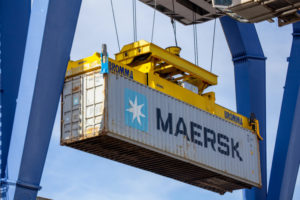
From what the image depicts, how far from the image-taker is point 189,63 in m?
26.5

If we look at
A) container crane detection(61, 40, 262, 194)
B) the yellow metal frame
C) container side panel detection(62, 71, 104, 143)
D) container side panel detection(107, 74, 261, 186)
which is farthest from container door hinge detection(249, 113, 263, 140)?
container side panel detection(62, 71, 104, 143)

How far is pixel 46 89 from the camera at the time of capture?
19.3 m


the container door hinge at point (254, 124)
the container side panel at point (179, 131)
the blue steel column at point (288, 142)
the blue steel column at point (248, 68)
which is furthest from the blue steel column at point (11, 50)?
the blue steel column at point (288, 142)

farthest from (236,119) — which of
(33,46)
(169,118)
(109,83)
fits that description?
(33,46)

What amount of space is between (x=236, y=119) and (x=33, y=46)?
40.6ft

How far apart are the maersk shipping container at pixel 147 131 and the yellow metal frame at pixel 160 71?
1.59 ft

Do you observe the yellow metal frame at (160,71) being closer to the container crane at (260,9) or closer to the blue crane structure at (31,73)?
the blue crane structure at (31,73)

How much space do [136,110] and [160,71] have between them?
14.8 feet

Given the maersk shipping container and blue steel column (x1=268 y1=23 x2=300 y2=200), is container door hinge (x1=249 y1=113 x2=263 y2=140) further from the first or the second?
the maersk shipping container

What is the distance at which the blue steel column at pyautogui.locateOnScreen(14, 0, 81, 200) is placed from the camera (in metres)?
18.5

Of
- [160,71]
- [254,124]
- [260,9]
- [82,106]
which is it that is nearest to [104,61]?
[82,106]

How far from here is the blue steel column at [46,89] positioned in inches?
730

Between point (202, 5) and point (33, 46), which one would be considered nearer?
point (33, 46)

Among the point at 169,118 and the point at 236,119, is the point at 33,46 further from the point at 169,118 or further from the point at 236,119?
the point at 236,119
